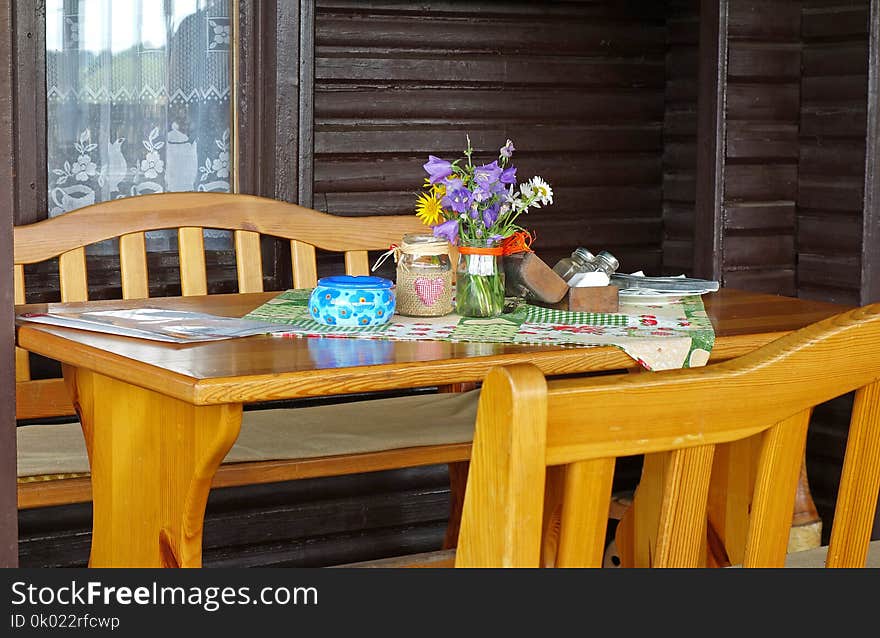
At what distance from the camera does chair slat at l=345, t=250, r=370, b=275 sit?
11.3 feet

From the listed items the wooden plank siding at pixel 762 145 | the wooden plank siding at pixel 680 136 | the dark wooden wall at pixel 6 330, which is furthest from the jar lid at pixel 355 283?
the wooden plank siding at pixel 680 136

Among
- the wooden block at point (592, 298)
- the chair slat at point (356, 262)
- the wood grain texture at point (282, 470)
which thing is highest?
the chair slat at point (356, 262)

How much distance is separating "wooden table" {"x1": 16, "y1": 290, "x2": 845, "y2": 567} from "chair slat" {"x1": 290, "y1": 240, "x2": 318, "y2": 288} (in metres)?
0.85

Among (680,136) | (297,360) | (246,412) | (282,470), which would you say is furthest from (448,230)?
(680,136)

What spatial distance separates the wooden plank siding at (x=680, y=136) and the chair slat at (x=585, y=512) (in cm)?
351

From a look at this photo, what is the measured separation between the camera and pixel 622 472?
4.47 m

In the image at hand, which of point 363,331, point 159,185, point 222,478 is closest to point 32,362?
point 159,185

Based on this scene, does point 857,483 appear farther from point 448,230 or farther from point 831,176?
point 831,176

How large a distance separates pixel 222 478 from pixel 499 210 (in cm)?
90

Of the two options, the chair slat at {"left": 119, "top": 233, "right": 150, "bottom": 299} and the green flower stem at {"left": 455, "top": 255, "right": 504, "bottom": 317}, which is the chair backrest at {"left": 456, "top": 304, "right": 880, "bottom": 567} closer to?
the green flower stem at {"left": 455, "top": 255, "right": 504, "bottom": 317}

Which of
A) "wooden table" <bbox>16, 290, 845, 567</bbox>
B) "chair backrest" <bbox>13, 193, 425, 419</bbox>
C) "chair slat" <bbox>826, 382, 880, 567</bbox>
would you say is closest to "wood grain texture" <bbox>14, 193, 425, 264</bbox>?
"chair backrest" <bbox>13, 193, 425, 419</bbox>

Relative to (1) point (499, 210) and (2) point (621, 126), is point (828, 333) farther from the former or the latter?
(2) point (621, 126)

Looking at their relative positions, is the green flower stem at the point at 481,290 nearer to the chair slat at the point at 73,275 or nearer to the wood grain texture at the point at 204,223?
the wood grain texture at the point at 204,223

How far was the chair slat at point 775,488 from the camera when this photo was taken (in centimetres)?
109
